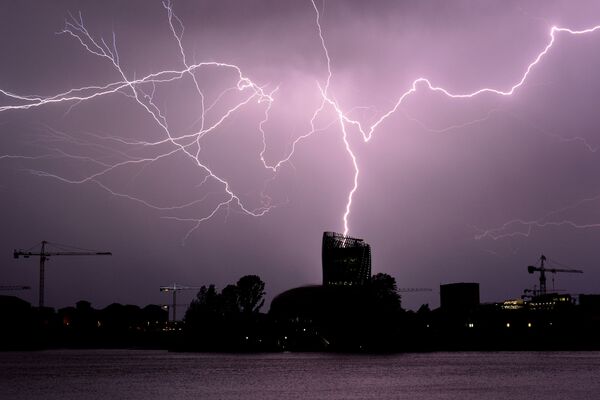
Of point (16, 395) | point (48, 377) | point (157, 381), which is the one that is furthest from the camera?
point (48, 377)

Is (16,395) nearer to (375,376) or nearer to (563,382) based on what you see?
(375,376)

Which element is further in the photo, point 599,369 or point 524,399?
point 599,369

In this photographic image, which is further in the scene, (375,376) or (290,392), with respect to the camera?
(375,376)

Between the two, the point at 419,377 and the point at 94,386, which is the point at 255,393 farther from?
the point at 419,377

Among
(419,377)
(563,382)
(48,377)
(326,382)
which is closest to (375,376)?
(419,377)

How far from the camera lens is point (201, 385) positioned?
91.5 m

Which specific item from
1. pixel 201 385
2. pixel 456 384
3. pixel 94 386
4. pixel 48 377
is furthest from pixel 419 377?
pixel 48 377

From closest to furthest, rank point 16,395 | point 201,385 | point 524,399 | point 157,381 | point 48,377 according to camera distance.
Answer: point 524,399 → point 16,395 → point 201,385 → point 157,381 → point 48,377

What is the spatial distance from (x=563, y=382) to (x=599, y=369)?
1098 inches

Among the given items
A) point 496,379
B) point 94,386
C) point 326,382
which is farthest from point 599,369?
A: point 94,386

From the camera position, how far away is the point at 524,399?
242 ft

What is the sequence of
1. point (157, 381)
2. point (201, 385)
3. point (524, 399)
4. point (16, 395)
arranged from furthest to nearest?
point (157, 381), point (201, 385), point (16, 395), point (524, 399)

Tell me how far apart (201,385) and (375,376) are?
75.2ft

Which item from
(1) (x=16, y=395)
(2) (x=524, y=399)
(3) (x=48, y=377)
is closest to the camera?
(2) (x=524, y=399)
